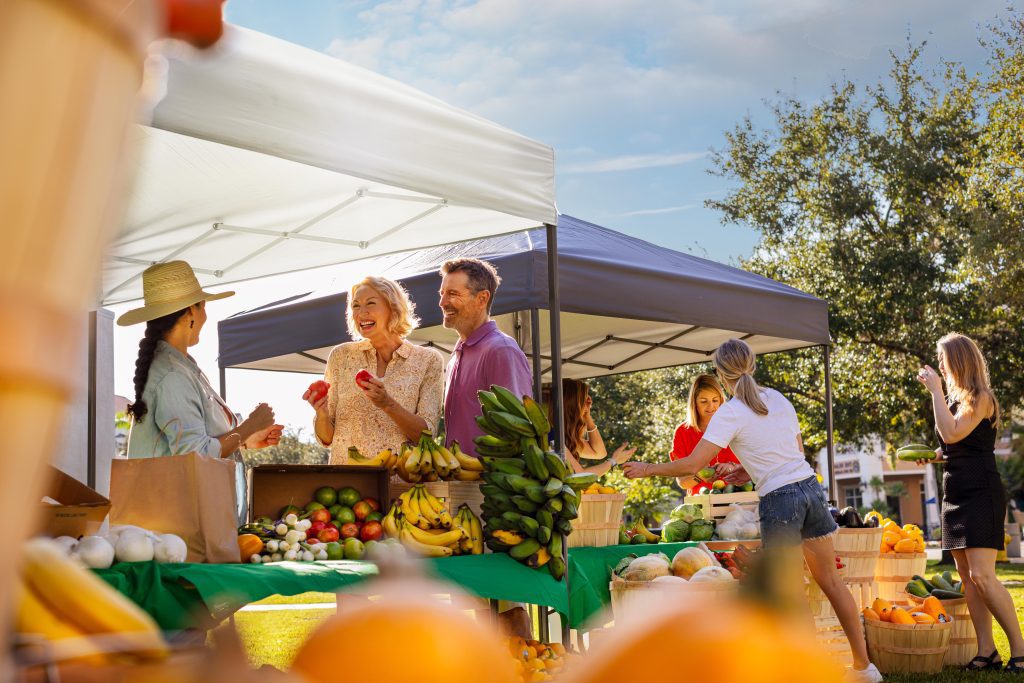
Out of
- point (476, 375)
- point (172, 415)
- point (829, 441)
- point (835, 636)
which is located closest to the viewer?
point (172, 415)

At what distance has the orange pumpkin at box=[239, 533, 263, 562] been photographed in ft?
9.90

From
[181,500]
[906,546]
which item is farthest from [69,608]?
[906,546]

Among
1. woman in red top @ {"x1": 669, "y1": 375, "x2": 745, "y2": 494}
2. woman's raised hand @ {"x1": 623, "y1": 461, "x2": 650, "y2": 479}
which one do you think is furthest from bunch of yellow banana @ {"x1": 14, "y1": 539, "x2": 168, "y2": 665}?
woman in red top @ {"x1": 669, "y1": 375, "x2": 745, "y2": 494}

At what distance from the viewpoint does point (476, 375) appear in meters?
4.09

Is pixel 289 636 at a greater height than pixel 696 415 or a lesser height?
lesser

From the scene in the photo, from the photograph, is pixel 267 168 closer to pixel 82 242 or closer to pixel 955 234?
pixel 82 242

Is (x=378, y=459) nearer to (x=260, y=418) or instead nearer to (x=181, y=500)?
(x=260, y=418)

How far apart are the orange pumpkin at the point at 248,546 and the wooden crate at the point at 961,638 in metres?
5.05

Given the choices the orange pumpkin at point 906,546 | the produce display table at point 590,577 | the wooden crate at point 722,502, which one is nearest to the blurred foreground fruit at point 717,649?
the produce display table at point 590,577

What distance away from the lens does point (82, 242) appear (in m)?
0.20

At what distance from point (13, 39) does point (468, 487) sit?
3.74m

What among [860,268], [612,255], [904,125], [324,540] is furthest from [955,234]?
[324,540]

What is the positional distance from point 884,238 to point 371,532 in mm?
18006

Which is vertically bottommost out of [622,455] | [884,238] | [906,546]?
[906,546]
